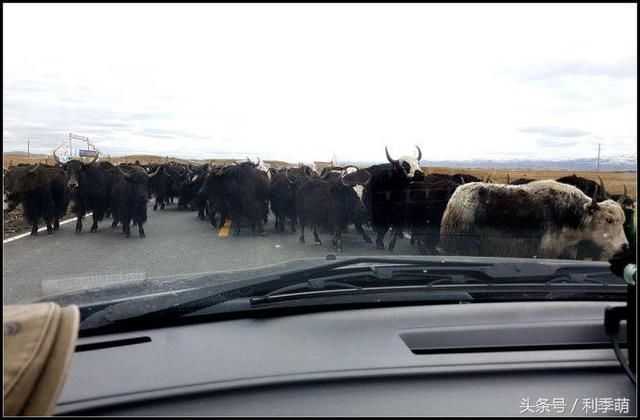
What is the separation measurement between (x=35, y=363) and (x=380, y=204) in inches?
340

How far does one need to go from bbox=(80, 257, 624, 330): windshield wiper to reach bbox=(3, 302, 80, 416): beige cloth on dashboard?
1.33 meters

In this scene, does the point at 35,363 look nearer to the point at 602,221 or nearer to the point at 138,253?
the point at 602,221

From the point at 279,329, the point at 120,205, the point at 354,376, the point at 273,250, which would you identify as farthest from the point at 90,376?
the point at 120,205

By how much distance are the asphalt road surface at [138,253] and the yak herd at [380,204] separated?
0.33 meters

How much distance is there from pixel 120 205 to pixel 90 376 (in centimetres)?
848

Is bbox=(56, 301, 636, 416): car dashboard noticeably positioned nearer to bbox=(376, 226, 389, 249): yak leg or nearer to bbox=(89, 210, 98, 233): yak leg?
bbox=(376, 226, 389, 249): yak leg

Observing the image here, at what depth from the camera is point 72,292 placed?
10.9 feet

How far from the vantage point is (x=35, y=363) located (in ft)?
4.10

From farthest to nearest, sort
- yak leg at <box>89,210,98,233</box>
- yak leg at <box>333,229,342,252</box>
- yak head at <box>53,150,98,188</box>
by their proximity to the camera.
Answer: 1. yak head at <box>53,150,98,188</box>
2. yak leg at <box>89,210,98,233</box>
3. yak leg at <box>333,229,342,252</box>

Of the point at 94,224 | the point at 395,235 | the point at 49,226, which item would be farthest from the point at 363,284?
the point at 94,224

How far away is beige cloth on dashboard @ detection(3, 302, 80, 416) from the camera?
1.24 metres

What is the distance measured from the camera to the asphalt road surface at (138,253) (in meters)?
4.77

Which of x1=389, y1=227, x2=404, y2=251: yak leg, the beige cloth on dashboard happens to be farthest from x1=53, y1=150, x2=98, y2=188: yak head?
the beige cloth on dashboard

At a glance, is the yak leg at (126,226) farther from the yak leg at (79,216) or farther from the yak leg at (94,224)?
the yak leg at (79,216)
